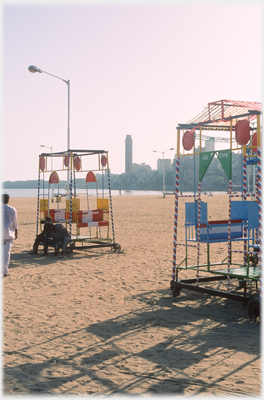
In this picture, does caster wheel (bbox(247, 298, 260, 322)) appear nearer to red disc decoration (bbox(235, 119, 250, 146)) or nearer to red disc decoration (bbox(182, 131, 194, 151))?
red disc decoration (bbox(235, 119, 250, 146))

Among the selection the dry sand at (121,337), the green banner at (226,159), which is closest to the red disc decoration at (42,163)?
the dry sand at (121,337)

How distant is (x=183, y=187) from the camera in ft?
613

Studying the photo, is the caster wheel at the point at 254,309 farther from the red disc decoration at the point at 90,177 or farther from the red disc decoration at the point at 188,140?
the red disc decoration at the point at 90,177

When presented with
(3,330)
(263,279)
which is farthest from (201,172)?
(3,330)

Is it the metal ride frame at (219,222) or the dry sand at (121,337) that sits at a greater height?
the metal ride frame at (219,222)

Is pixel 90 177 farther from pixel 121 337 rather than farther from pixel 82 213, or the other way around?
pixel 121 337

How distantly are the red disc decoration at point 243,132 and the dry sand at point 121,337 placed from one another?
2986 mm

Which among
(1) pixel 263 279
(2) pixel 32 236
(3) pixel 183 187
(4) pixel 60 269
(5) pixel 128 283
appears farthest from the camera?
(3) pixel 183 187

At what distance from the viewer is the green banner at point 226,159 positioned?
7574 mm

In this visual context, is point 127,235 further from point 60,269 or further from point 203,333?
point 203,333

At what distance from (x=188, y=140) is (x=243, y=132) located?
1.49 meters

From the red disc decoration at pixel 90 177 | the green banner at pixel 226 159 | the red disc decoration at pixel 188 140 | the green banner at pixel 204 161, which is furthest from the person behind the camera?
the red disc decoration at pixel 90 177

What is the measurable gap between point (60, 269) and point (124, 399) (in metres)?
7.23

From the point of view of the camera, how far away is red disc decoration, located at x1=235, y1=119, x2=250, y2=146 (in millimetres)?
7316
